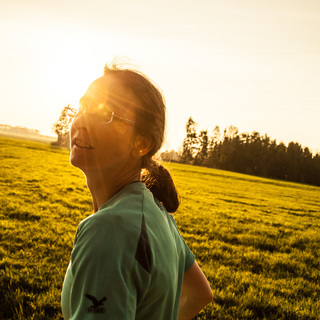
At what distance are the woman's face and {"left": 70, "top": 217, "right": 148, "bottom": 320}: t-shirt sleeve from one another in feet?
2.01

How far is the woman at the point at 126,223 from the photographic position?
832 millimetres

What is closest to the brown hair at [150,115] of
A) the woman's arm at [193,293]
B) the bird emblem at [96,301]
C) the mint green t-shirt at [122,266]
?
the woman's arm at [193,293]

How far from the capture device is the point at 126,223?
926mm

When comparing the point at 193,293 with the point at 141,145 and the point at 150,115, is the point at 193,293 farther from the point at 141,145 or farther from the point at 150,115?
the point at 150,115

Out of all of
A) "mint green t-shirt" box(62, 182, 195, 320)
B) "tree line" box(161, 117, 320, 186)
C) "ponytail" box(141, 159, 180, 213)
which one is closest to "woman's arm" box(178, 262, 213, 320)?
"ponytail" box(141, 159, 180, 213)

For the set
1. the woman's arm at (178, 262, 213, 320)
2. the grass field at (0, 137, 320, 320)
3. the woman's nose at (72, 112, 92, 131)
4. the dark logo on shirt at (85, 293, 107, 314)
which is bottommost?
the grass field at (0, 137, 320, 320)

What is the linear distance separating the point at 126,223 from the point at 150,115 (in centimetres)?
79

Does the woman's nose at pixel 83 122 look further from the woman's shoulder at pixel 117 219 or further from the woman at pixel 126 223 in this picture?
the woman's shoulder at pixel 117 219

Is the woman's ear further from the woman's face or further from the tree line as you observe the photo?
the tree line

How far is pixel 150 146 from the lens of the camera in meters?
1.61

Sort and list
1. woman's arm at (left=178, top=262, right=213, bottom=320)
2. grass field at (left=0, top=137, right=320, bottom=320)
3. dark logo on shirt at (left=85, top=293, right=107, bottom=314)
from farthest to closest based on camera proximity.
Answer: grass field at (left=0, top=137, right=320, bottom=320) < woman's arm at (left=178, top=262, right=213, bottom=320) < dark logo on shirt at (left=85, top=293, right=107, bottom=314)

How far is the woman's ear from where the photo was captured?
1.56 m

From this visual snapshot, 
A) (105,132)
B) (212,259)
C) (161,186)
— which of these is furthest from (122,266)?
(212,259)

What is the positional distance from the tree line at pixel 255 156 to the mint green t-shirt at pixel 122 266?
276 ft
